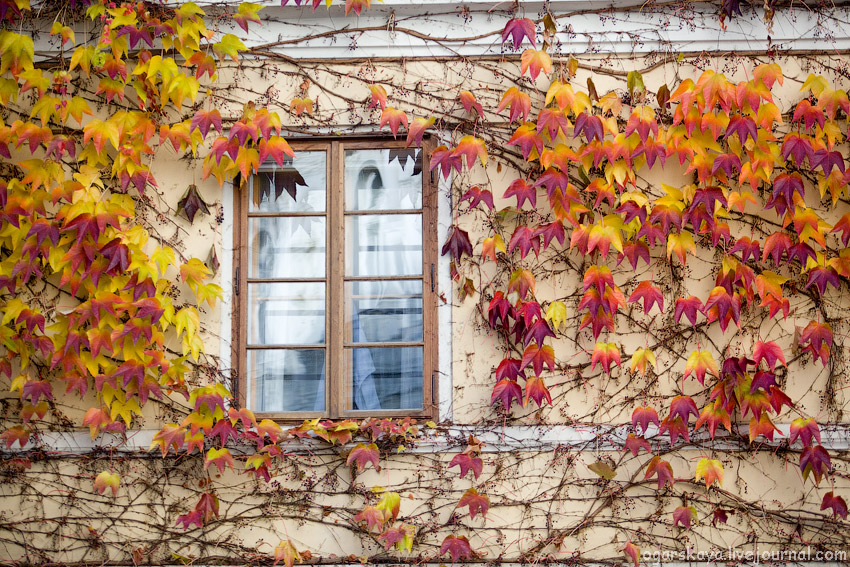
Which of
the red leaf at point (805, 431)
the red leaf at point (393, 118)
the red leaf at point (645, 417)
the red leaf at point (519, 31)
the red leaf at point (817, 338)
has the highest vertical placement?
the red leaf at point (519, 31)

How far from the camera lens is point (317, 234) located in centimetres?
441

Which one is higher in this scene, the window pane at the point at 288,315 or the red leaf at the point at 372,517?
the window pane at the point at 288,315

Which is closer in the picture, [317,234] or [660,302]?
[660,302]

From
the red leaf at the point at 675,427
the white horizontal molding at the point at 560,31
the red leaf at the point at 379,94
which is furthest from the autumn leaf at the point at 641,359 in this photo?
the red leaf at the point at 379,94

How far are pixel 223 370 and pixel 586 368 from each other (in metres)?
2.06

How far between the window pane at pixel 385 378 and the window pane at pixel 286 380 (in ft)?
0.60

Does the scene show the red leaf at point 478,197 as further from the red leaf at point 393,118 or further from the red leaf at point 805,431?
the red leaf at point 805,431

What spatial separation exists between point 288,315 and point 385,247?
689 mm

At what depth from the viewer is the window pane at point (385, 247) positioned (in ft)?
14.3

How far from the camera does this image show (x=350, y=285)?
4.36 m

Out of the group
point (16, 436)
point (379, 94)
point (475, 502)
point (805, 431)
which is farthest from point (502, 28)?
point (16, 436)

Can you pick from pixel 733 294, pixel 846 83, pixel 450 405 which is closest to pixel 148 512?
pixel 450 405

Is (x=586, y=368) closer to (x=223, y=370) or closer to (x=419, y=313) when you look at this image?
(x=419, y=313)

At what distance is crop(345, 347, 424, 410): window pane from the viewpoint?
14.0 feet
